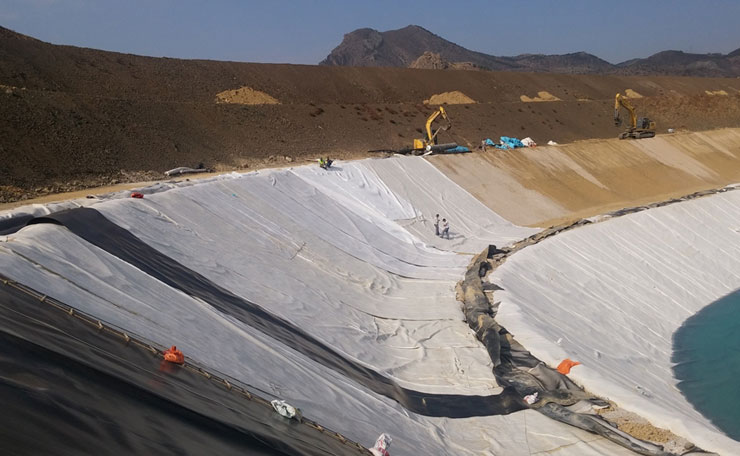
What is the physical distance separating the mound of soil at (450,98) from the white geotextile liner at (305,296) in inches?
1154

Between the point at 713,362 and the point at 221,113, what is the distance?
79.3ft

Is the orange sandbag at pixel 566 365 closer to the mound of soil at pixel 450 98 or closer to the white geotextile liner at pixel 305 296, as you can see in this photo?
the white geotextile liner at pixel 305 296

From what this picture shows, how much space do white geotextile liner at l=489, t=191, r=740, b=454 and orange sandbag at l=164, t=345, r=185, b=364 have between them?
23.2 feet

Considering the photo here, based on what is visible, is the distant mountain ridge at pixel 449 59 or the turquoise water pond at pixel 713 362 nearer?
the turquoise water pond at pixel 713 362

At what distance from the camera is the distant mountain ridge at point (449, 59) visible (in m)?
159

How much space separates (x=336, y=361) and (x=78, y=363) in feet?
19.4

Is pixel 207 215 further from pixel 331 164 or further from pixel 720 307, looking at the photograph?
pixel 720 307

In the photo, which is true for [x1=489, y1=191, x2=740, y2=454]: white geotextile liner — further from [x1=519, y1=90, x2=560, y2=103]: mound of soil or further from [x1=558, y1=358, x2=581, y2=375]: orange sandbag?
[x1=519, y1=90, x2=560, y2=103]: mound of soil

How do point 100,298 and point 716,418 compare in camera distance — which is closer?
point 100,298

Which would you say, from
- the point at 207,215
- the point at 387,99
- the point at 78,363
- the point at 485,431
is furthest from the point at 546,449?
the point at 387,99

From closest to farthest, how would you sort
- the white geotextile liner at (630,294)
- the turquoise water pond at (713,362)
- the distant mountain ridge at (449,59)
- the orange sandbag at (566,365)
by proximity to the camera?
the orange sandbag at (566,365) < the white geotextile liner at (630,294) < the turquoise water pond at (713,362) < the distant mountain ridge at (449,59)

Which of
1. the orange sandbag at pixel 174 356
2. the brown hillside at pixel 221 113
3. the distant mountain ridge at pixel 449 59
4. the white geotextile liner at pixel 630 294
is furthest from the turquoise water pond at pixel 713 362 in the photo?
the distant mountain ridge at pixel 449 59

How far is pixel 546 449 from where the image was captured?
32.0 feet

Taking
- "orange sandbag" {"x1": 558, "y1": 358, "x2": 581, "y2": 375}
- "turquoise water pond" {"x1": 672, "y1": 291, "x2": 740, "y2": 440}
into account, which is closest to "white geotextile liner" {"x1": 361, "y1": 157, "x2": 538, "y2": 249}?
"turquoise water pond" {"x1": 672, "y1": 291, "x2": 740, "y2": 440}
